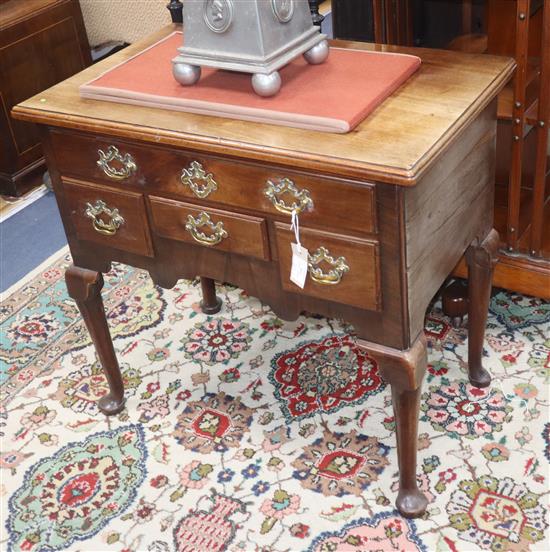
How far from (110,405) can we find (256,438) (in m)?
0.41

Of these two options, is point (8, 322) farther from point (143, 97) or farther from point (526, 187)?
point (526, 187)

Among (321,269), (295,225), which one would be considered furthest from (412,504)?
(295,225)

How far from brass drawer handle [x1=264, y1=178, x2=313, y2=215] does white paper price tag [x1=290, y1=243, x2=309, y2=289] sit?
0.24 feet

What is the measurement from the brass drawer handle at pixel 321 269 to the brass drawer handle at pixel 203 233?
20 cm

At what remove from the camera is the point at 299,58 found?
1876mm

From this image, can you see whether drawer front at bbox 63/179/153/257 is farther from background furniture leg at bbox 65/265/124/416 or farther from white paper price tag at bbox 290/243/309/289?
white paper price tag at bbox 290/243/309/289

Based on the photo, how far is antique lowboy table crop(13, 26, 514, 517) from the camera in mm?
1558

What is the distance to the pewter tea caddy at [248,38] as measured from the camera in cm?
167

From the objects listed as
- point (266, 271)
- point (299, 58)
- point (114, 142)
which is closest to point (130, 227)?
point (114, 142)

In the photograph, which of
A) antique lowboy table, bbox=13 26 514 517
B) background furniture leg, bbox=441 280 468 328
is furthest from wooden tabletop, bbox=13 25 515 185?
background furniture leg, bbox=441 280 468 328

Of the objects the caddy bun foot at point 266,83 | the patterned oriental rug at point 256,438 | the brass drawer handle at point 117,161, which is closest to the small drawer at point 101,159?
the brass drawer handle at point 117,161

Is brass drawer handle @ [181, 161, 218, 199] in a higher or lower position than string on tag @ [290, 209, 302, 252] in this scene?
higher

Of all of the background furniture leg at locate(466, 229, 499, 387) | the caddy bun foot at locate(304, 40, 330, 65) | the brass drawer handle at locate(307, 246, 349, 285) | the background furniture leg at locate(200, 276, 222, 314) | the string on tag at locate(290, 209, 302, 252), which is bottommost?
the background furniture leg at locate(200, 276, 222, 314)

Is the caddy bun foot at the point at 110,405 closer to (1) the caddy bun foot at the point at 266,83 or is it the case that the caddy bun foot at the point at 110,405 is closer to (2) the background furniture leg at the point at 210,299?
(2) the background furniture leg at the point at 210,299
